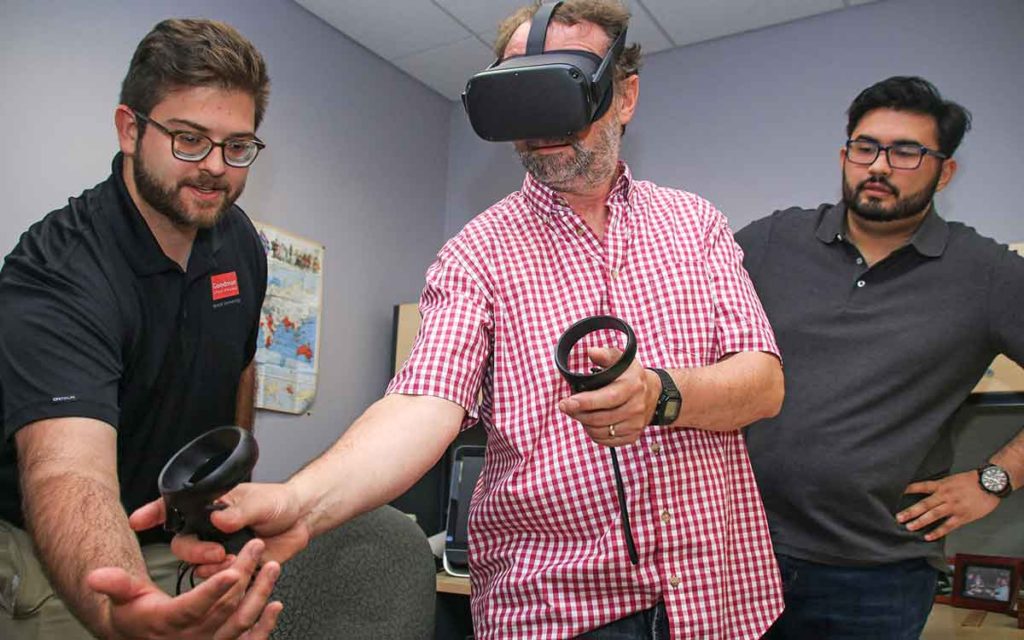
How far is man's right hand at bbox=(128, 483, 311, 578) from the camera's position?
0.75 metres

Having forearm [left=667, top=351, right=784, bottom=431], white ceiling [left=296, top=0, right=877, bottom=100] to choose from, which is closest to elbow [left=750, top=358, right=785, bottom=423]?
forearm [left=667, top=351, right=784, bottom=431]

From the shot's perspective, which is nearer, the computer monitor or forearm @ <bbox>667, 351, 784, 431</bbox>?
forearm @ <bbox>667, 351, 784, 431</bbox>

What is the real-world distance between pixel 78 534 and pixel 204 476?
1.21ft

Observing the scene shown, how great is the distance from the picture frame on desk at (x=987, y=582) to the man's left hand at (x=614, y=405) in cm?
196

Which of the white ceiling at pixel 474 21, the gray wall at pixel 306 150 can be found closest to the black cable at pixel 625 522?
the gray wall at pixel 306 150

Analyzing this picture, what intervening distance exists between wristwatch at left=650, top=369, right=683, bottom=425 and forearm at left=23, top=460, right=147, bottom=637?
1.98ft

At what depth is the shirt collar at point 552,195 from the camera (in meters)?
1.16

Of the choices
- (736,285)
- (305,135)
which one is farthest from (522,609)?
(305,135)

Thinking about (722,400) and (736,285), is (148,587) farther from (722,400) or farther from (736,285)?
(736,285)

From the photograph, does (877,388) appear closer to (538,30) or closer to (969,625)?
(538,30)

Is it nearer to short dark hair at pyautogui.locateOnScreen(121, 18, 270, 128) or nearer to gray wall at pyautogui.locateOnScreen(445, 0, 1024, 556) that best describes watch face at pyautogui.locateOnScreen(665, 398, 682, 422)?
short dark hair at pyautogui.locateOnScreen(121, 18, 270, 128)

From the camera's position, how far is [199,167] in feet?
4.68

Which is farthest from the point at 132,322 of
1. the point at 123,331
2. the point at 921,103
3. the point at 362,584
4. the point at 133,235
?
the point at 921,103

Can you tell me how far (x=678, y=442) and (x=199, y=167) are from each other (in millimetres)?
930
